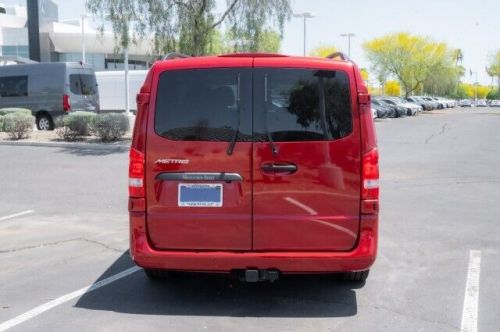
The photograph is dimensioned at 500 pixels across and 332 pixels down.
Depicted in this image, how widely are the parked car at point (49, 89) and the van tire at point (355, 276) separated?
17.3m

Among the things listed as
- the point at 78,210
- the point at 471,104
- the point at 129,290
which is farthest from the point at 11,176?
the point at 471,104

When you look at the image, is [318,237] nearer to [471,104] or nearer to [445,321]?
[445,321]

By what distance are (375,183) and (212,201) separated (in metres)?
1.14

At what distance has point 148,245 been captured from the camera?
4.12m

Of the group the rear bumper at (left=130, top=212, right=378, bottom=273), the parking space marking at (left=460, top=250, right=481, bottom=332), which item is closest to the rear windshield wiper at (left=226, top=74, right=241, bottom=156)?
the rear bumper at (left=130, top=212, right=378, bottom=273)

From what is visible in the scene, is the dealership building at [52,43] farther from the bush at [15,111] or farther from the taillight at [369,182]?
the taillight at [369,182]

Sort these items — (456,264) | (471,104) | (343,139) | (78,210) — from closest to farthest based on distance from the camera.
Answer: (343,139), (456,264), (78,210), (471,104)

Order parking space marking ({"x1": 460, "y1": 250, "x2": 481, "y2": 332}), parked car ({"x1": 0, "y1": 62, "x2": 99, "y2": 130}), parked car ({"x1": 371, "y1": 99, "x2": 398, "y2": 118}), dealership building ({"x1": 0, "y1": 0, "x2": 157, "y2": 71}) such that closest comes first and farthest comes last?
parking space marking ({"x1": 460, "y1": 250, "x2": 481, "y2": 332})
parked car ({"x1": 0, "y1": 62, "x2": 99, "y2": 130})
parked car ({"x1": 371, "y1": 99, "x2": 398, "y2": 118})
dealership building ({"x1": 0, "y1": 0, "x2": 157, "y2": 71})

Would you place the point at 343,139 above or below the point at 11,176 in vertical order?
above

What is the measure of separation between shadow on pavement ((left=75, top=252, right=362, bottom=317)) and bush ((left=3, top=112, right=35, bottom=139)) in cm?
1366

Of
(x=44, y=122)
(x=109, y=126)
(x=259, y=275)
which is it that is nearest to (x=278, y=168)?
(x=259, y=275)

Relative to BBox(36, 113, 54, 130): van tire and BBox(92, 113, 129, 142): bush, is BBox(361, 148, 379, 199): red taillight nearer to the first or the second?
BBox(92, 113, 129, 142): bush

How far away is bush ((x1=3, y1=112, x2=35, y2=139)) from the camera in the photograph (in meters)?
17.3

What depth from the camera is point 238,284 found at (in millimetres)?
4844
